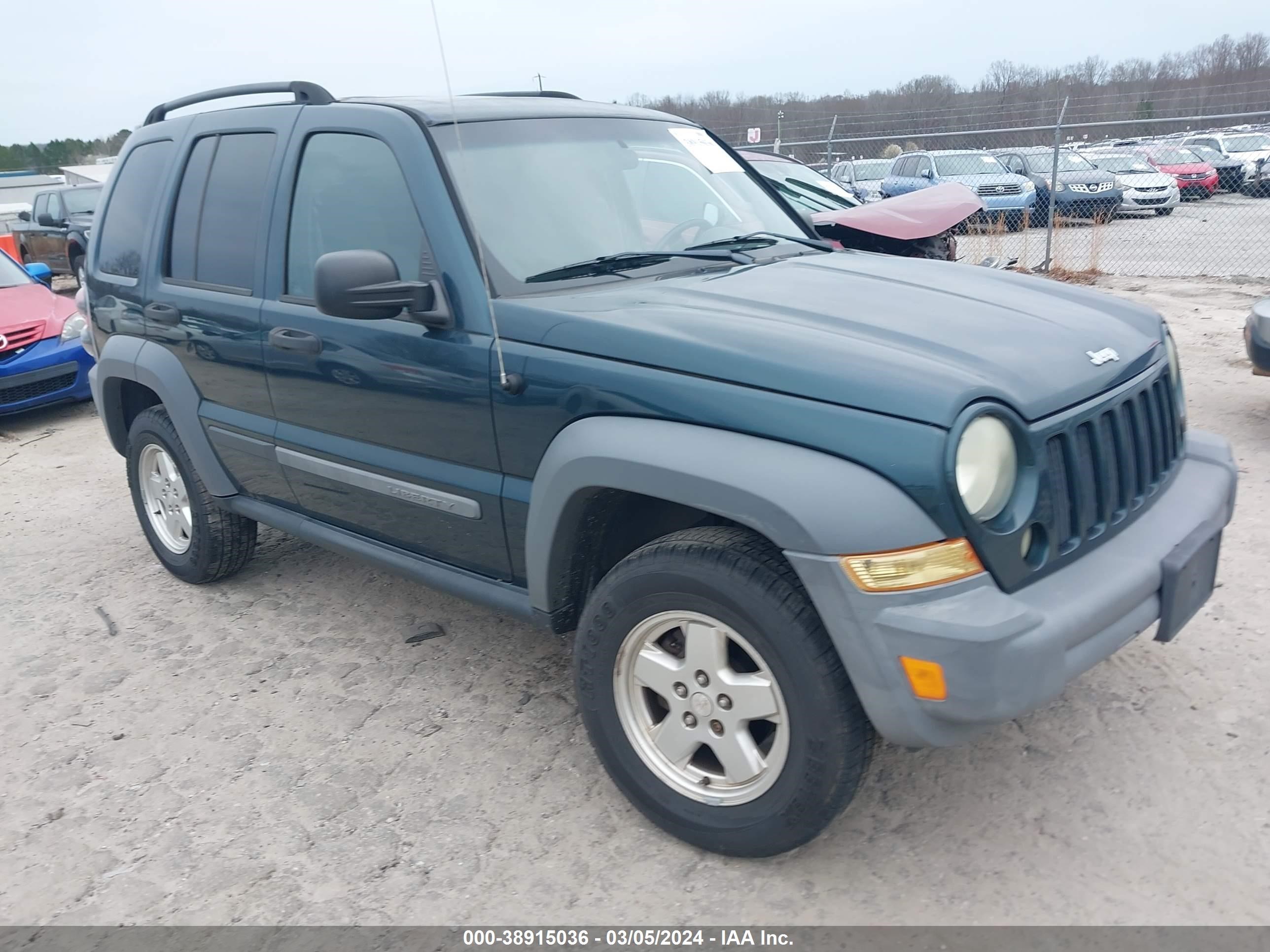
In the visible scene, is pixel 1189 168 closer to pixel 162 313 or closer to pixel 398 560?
pixel 162 313

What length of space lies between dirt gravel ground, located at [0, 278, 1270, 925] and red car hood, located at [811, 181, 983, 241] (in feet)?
9.26

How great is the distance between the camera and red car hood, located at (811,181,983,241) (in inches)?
249

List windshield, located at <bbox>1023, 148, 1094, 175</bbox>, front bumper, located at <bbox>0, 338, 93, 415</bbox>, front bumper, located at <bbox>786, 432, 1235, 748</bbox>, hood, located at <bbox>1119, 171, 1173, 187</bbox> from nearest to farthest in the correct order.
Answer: front bumper, located at <bbox>786, 432, 1235, 748</bbox>, front bumper, located at <bbox>0, 338, 93, 415</bbox>, windshield, located at <bbox>1023, 148, 1094, 175</bbox>, hood, located at <bbox>1119, 171, 1173, 187</bbox>

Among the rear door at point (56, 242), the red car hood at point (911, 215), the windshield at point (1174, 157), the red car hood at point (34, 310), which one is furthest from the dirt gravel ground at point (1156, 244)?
the rear door at point (56, 242)

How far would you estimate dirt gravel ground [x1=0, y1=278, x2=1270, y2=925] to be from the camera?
253cm

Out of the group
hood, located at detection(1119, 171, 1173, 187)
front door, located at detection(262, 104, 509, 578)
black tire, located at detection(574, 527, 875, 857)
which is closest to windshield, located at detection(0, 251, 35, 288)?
front door, located at detection(262, 104, 509, 578)

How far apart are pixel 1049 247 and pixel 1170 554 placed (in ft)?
34.7

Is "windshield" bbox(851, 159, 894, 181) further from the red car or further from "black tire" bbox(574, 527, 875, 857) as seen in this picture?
"black tire" bbox(574, 527, 875, 857)

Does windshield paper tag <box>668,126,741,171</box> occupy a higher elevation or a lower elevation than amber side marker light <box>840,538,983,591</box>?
higher

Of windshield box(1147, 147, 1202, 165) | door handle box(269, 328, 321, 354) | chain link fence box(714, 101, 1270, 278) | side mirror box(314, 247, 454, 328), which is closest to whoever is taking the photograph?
side mirror box(314, 247, 454, 328)

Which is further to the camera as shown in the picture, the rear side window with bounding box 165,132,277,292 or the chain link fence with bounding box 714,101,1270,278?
the chain link fence with bounding box 714,101,1270,278

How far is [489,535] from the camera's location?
9.98ft

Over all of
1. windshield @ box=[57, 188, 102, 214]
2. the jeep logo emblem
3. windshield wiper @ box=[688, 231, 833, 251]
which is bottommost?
the jeep logo emblem

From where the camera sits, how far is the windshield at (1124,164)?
19.4m
